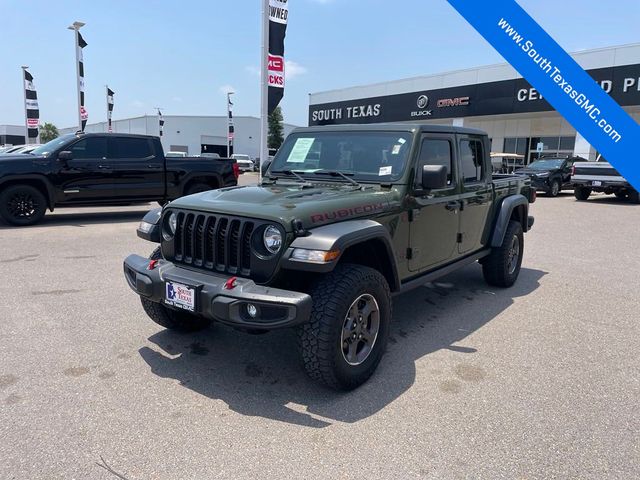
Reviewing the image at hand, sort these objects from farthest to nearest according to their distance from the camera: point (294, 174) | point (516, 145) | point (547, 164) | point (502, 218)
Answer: point (516, 145), point (547, 164), point (502, 218), point (294, 174)

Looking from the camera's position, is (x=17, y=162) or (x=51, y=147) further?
(x=51, y=147)

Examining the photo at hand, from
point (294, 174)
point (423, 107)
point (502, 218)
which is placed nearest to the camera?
point (294, 174)

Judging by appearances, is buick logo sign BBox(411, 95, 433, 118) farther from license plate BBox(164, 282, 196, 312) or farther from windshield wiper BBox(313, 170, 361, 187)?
license plate BBox(164, 282, 196, 312)

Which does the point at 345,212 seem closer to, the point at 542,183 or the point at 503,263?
the point at 503,263

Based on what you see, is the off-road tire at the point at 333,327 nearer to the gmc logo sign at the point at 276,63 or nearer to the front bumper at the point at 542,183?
the gmc logo sign at the point at 276,63

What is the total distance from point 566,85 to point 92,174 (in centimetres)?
1037

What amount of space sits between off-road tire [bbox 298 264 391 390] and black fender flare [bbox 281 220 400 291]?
16cm

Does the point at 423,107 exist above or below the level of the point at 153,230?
above

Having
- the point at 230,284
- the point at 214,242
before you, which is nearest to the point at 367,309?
the point at 230,284

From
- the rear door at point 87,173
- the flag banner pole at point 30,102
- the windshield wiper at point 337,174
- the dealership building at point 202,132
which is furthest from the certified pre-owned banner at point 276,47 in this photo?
the dealership building at point 202,132

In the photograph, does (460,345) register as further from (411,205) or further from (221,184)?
(221,184)

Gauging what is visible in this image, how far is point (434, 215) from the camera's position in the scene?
439cm

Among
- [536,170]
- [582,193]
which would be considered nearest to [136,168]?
[582,193]

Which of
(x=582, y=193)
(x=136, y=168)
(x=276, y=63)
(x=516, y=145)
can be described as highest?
(x=276, y=63)
